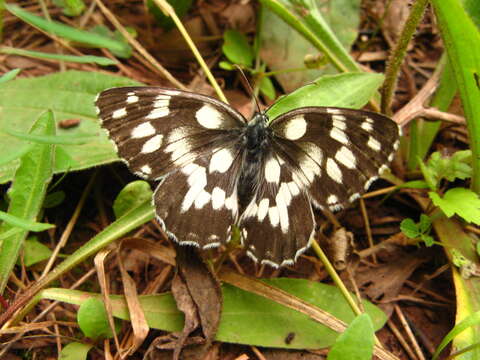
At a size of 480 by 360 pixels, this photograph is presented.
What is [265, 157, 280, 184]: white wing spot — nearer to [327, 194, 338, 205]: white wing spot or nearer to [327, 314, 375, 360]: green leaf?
[327, 194, 338, 205]: white wing spot

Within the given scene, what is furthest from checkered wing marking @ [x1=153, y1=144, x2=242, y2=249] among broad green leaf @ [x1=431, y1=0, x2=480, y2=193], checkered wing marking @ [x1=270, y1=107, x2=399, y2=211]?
broad green leaf @ [x1=431, y1=0, x2=480, y2=193]

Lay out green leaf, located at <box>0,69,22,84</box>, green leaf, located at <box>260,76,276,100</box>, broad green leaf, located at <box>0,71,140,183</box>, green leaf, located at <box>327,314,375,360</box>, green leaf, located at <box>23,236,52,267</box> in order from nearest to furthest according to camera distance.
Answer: green leaf, located at <box>327,314,375,360</box>, green leaf, located at <box>0,69,22,84</box>, green leaf, located at <box>23,236,52,267</box>, broad green leaf, located at <box>0,71,140,183</box>, green leaf, located at <box>260,76,276,100</box>

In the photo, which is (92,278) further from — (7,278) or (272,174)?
(272,174)

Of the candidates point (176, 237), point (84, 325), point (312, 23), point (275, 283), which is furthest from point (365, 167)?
point (84, 325)

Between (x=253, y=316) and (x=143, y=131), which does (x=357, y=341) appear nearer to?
(x=253, y=316)

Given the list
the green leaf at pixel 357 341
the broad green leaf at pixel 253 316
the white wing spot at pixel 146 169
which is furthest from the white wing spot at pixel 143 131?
the green leaf at pixel 357 341

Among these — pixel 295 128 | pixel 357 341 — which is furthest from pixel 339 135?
pixel 357 341
